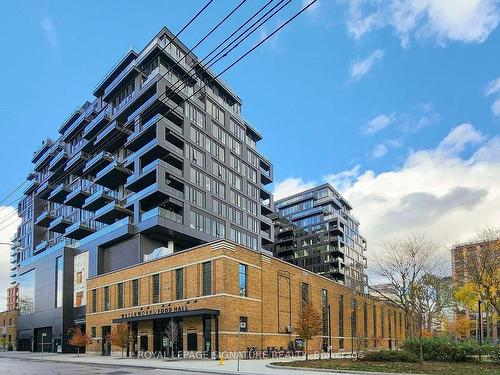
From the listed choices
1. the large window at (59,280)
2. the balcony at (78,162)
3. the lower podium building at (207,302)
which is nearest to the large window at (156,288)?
the lower podium building at (207,302)

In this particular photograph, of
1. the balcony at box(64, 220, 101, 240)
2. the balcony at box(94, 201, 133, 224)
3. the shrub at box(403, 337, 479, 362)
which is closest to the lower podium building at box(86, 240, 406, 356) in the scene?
the balcony at box(94, 201, 133, 224)

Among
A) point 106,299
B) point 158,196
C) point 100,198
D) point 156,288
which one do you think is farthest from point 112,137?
point 156,288

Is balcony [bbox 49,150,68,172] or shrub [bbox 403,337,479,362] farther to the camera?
balcony [bbox 49,150,68,172]

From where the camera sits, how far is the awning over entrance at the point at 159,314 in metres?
45.0

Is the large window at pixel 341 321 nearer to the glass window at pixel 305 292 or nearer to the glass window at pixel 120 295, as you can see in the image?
the glass window at pixel 305 292

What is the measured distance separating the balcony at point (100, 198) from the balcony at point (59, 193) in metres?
11.4

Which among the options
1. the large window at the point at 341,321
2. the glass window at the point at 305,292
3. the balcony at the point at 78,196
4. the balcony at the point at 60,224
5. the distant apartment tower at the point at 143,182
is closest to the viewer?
the glass window at the point at 305,292

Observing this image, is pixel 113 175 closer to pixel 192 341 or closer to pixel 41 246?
pixel 192 341

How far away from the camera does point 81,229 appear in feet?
275

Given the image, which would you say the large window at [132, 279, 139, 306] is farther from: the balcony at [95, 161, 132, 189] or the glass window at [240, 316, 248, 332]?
the balcony at [95, 161, 132, 189]

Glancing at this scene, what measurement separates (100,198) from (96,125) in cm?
1301

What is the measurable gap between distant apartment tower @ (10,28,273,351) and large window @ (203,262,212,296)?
50.5ft

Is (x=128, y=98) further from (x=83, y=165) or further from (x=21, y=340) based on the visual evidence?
(x=21, y=340)

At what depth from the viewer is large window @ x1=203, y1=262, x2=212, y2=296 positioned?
47.8m
